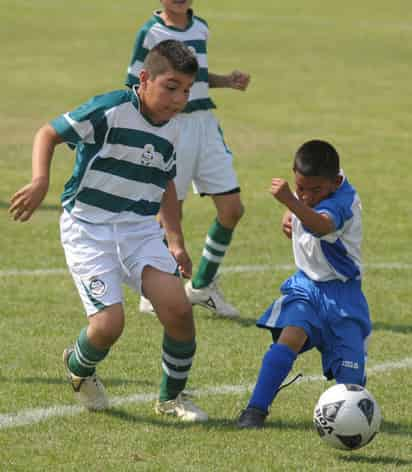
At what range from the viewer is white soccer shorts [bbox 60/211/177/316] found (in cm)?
598

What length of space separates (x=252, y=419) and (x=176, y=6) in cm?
372

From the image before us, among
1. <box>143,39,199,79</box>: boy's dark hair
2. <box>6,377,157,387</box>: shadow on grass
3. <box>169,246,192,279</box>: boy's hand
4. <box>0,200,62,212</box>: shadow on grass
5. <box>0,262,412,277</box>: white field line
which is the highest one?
<box>143,39,199,79</box>: boy's dark hair

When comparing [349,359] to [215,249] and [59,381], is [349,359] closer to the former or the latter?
[59,381]

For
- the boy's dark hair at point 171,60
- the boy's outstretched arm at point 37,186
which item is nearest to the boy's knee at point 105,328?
the boy's outstretched arm at point 37,186

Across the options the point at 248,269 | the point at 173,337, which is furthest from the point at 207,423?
the point at 248,269

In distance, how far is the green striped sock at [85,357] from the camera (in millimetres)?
6008

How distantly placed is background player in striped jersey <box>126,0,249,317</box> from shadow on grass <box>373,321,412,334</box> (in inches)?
39.0

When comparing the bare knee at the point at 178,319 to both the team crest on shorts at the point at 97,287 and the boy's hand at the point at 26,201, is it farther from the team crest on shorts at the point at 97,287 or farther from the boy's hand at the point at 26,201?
the boy's hand at the point at 26,201

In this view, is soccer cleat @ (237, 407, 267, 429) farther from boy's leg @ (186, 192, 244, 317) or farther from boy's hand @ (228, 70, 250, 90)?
boy's hand @ (228, 70, 250, 90)

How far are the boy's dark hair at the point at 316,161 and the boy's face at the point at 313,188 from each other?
0.03m

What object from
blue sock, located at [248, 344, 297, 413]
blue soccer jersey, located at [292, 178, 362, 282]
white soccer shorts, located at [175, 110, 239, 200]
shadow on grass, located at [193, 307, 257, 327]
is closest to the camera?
blue sock, located at [248, 344, 297, 413]

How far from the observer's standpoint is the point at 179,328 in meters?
5.97

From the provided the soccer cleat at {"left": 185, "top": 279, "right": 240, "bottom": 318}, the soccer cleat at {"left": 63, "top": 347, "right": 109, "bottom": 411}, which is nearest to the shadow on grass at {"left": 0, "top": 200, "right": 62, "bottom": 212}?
the soccer cleat at {"left": 185, "top": 279, "right": 240, "bottom": 318}

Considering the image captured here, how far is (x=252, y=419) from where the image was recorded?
19.4ft
